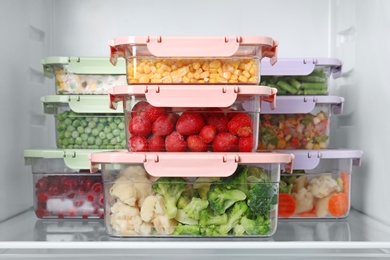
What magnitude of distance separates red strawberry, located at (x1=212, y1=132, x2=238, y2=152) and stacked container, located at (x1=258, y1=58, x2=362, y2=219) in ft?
0.97

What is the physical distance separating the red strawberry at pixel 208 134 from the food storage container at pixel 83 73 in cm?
41

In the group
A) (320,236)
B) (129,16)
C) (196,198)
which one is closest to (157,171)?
(196,198)

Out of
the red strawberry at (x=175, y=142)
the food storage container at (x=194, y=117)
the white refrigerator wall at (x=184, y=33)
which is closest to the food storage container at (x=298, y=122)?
the white refrigerator wall at (x=184, y=33)

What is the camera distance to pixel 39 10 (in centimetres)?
195

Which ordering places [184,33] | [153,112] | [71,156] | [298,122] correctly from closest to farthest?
[153,112] < [71,156] < [298,122] < [184,33]

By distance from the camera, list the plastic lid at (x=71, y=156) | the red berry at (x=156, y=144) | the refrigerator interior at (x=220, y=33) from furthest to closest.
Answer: the plastic lid at (x=71, y=156) < the red berry at (x=156, y=144) < the refrigerator interior at (x=220, y=33)

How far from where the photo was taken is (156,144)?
150 centimetres

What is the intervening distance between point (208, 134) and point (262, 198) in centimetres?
19

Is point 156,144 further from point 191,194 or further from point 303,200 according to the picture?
point 303,200

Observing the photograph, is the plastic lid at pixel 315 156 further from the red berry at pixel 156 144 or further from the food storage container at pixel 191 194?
the red berry at pixel 156 144

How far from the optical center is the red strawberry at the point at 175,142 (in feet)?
4.88

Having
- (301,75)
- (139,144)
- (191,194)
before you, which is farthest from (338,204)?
(139,144)

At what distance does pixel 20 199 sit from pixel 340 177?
0.90 meters
